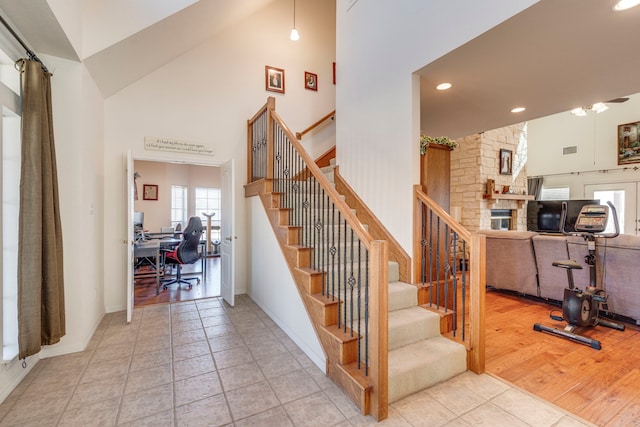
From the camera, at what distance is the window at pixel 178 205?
8.46 metres

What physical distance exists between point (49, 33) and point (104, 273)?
107 inches

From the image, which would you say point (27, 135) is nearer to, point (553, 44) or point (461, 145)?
point (553, 44)

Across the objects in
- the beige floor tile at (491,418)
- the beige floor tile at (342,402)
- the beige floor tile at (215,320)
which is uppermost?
the beige floor tile at (215,320)

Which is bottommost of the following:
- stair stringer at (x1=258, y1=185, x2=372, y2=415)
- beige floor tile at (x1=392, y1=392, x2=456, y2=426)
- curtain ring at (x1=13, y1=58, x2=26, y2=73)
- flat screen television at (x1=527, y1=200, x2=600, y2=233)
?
beige floor tile at (x1=392, y1=392, x2=456, y2=426)

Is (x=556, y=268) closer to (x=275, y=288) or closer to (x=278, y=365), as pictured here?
(x=275, y=288)

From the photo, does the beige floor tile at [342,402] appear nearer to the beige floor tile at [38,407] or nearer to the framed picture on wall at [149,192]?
the beige floor tile at [38,407]

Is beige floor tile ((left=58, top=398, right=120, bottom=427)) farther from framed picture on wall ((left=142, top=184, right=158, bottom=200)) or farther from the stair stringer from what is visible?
framed picture on wall ((left=142, top=184, right=158, bottom=200))

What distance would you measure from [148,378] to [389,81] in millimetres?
3626

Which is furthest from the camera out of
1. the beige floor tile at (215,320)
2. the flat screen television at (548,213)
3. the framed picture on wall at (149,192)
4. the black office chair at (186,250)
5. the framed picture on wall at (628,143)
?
the framed picture on wall at (149,192)

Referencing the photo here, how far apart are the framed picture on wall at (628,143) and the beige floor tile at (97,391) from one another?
1091 centimetres

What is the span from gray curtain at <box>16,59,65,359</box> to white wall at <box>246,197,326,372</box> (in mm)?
1925

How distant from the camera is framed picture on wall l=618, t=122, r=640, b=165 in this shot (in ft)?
23.1

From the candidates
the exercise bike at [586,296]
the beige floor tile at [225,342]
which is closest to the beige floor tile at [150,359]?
the beige floor tile at [225,342]

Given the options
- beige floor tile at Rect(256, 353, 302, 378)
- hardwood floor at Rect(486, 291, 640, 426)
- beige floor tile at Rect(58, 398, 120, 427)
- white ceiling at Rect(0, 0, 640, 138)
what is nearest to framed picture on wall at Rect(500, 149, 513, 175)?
white ceiling at Rect(0, 0, 640, 138)
